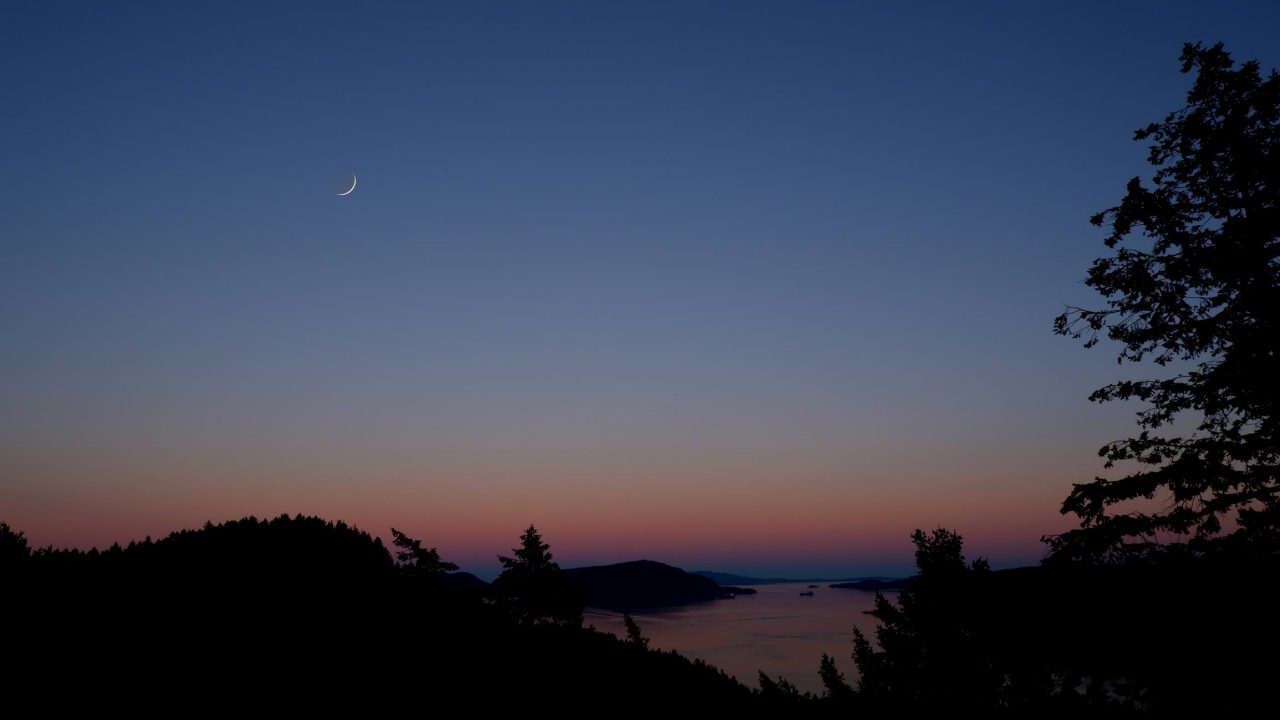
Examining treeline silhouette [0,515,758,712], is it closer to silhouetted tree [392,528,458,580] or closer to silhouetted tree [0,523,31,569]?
silhouetted tree [0,523,31,569]

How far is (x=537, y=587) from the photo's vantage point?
50.2m

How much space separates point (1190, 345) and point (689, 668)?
14.5 meters

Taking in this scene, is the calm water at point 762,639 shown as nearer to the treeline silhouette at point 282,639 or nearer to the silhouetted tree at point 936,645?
the silhouetted tree at point 936,645

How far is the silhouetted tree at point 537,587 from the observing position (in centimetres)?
4928

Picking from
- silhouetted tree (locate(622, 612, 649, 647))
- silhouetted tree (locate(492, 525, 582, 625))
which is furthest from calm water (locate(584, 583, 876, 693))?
silhouetted tree (locate(622, 612, 649, 647))

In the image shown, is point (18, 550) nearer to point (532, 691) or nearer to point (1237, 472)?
point (532, 691)

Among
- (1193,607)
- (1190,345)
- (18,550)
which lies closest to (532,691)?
(18,550)

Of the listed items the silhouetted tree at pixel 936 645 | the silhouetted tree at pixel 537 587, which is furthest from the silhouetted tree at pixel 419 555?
the silhouetted tree at pixel 936 645

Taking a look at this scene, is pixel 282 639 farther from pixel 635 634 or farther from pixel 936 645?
pixel 936 645

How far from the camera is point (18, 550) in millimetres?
13492

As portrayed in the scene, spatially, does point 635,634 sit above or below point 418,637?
below

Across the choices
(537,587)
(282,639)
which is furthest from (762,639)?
(282,639)

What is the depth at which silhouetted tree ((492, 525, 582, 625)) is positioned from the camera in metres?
49.3

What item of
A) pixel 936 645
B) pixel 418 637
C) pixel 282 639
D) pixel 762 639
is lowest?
pixel 762 639
